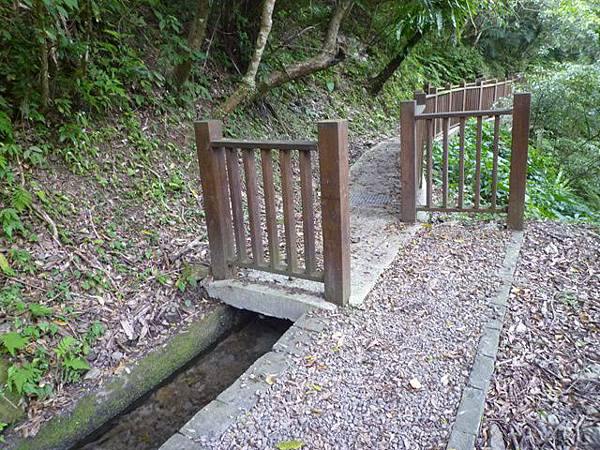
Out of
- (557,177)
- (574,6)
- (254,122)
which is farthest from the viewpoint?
(574,6)

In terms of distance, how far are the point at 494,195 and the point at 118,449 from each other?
3.51 meters

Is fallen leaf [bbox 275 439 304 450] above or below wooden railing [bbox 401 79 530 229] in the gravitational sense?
below

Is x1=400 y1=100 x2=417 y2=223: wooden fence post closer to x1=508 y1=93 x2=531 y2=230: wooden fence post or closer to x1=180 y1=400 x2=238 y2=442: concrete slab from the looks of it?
x1=508 y1=93 x2=531 y2=230: wooden fence post

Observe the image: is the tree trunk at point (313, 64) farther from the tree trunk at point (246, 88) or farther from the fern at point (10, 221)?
the fern at point (10, 221)

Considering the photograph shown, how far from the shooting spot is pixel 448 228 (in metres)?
4.36

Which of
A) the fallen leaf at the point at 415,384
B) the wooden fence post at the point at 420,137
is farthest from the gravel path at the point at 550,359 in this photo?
the wooden fence post at the point at 420,137

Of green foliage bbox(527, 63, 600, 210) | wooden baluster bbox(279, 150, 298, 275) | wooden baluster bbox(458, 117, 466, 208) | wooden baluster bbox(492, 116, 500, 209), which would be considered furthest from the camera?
green foliage bbox(527, 63, 600, 210)

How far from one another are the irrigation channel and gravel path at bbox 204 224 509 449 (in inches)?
27.4

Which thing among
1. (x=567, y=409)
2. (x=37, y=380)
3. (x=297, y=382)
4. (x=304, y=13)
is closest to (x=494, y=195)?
(x=567, y=409)

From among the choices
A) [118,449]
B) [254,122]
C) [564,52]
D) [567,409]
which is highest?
[564,52]

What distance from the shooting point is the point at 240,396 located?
2279mm

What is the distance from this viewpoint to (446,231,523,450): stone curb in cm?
198

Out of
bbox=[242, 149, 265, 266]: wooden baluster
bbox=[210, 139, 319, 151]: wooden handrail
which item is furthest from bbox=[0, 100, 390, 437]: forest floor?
bbox=[210, 139, 319, 151]: wooden handrail

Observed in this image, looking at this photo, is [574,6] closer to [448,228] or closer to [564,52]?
[564,52]
